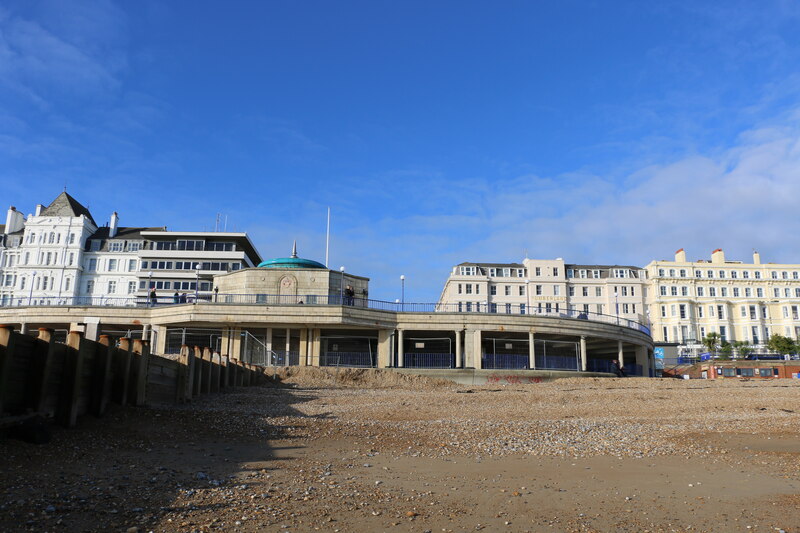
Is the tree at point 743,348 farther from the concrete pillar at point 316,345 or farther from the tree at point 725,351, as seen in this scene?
the concrete pillar at point 316,345

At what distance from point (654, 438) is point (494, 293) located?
282 feet

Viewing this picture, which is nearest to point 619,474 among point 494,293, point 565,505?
point 565,505

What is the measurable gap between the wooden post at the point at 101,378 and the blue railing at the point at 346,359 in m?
31.0

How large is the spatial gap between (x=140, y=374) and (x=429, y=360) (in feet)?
106

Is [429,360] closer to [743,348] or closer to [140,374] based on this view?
[140,374]

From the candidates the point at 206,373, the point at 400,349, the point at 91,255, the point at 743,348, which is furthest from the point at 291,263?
the point at 743,348

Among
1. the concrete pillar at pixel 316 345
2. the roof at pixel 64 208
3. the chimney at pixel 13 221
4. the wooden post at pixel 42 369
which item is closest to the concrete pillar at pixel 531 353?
the concrete pillar at pixel 316 345

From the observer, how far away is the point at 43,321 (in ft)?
159

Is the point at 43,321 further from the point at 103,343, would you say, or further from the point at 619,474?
the point at 619,474

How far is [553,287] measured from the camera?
100062 mm

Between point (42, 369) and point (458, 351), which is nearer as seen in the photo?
point (42, 369)

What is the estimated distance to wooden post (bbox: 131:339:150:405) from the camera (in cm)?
A: 1496

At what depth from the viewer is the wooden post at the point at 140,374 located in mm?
14961

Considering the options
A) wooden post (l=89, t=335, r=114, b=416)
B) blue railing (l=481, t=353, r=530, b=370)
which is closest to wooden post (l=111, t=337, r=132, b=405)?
wooden post (l=89, t=335, r=114, b=416)
